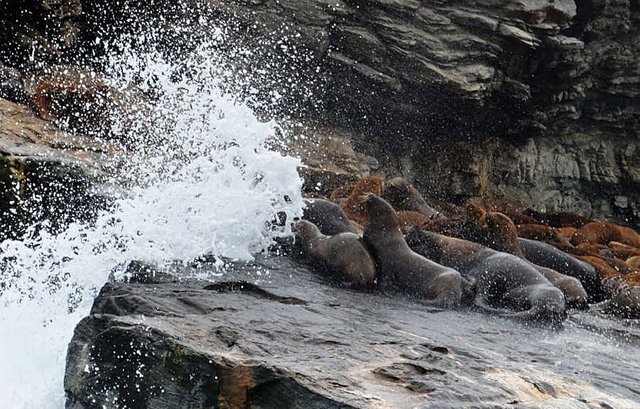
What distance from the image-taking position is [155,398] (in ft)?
13.3

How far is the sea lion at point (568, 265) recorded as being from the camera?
359 inches

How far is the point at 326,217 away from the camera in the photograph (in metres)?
8.27

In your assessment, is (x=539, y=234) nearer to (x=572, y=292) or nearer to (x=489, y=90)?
(x=572, y=292)

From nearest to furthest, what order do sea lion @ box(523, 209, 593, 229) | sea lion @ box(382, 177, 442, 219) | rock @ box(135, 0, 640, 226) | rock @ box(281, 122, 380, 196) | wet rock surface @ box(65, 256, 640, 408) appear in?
1. wet rock surface @ box(65, 256, 640, 408)
2. sea lion @ box(382, 177, 442, 219)
3. rock @ box(281, 122, 380, 196)
4. rock @ box(135, 0, 640, 226)
5. sea lion @ box(523, 209, 593, 229)

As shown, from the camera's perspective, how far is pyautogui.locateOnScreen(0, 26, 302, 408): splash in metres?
5.32

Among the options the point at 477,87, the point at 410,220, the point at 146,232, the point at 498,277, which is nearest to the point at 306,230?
the point at 146,232

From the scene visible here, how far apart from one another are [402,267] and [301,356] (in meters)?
3.04

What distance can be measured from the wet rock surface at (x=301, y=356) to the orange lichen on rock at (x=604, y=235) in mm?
6934

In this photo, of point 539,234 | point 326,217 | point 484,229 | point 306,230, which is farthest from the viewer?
point 539,234

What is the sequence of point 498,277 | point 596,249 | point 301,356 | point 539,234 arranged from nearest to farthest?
1. point 301,356
2. point 498,277
3. point 539,234
4. point 596,249

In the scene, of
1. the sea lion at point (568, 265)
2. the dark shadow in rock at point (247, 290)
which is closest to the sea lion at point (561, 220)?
the sea lion at point (568, 265)

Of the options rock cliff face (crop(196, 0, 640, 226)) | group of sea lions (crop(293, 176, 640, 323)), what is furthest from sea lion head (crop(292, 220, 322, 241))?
rock cliff face (crop(196, 0, 640, 226))

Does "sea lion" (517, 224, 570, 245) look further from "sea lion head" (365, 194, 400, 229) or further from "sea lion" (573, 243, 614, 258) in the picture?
"sea lion head" (365, 194, 400, 229)

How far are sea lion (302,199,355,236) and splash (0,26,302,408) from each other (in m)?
0.18
